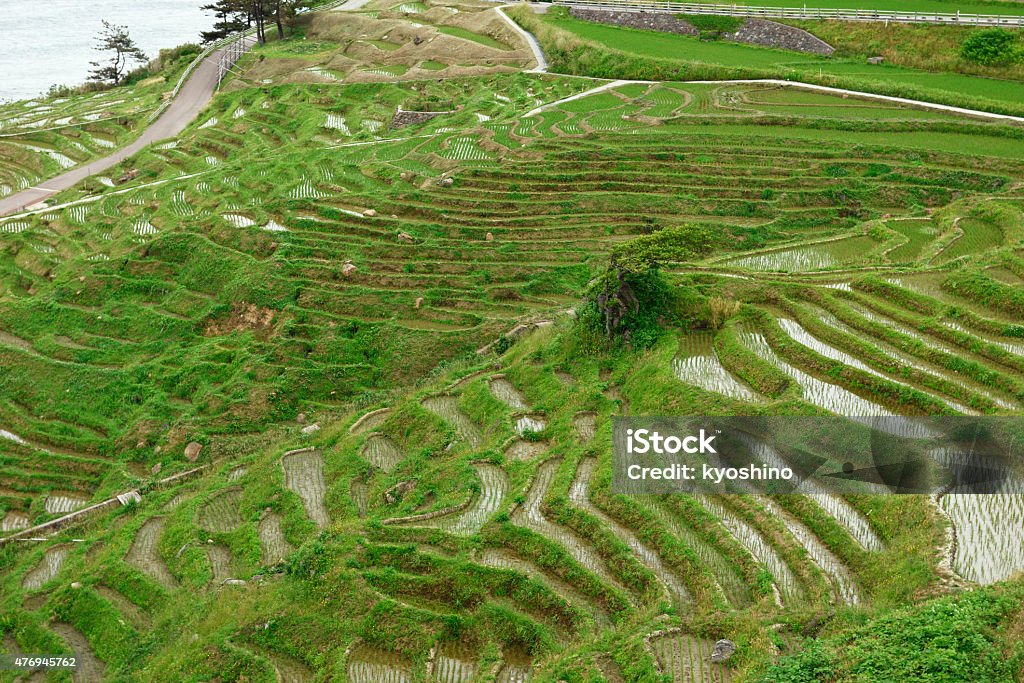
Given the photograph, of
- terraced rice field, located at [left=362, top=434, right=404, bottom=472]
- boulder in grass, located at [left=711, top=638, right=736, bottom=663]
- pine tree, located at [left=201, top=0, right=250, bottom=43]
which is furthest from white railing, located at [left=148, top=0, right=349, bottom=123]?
boulder in grass, located at [left=711, top=638, right=736, bottom=663]

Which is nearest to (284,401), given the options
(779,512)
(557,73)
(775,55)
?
(779,512)

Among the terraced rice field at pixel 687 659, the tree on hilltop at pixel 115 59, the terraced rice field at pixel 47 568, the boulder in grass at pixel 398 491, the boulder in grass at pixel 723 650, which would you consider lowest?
the terraced rice field at pixel 47 568

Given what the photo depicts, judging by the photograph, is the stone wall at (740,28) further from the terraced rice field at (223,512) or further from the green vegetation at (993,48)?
the terraced rice field at (223,512)

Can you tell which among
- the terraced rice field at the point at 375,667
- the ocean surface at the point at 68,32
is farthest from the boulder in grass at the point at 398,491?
the ocean surface at the point at 68,32

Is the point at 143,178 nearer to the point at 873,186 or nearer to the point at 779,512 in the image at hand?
the point at 873,186

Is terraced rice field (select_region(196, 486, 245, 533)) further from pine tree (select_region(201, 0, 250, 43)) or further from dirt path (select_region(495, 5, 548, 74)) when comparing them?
pine tree (select_region(201, 0, 250, 43))

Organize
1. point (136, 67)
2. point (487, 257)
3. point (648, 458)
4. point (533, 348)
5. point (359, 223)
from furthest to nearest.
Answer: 1. point (136, 67)
2. point (359, 223)
3. point (487, 257)
4. point (533, 348)
5. point (648, 458)

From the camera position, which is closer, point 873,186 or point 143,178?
point 873,186
